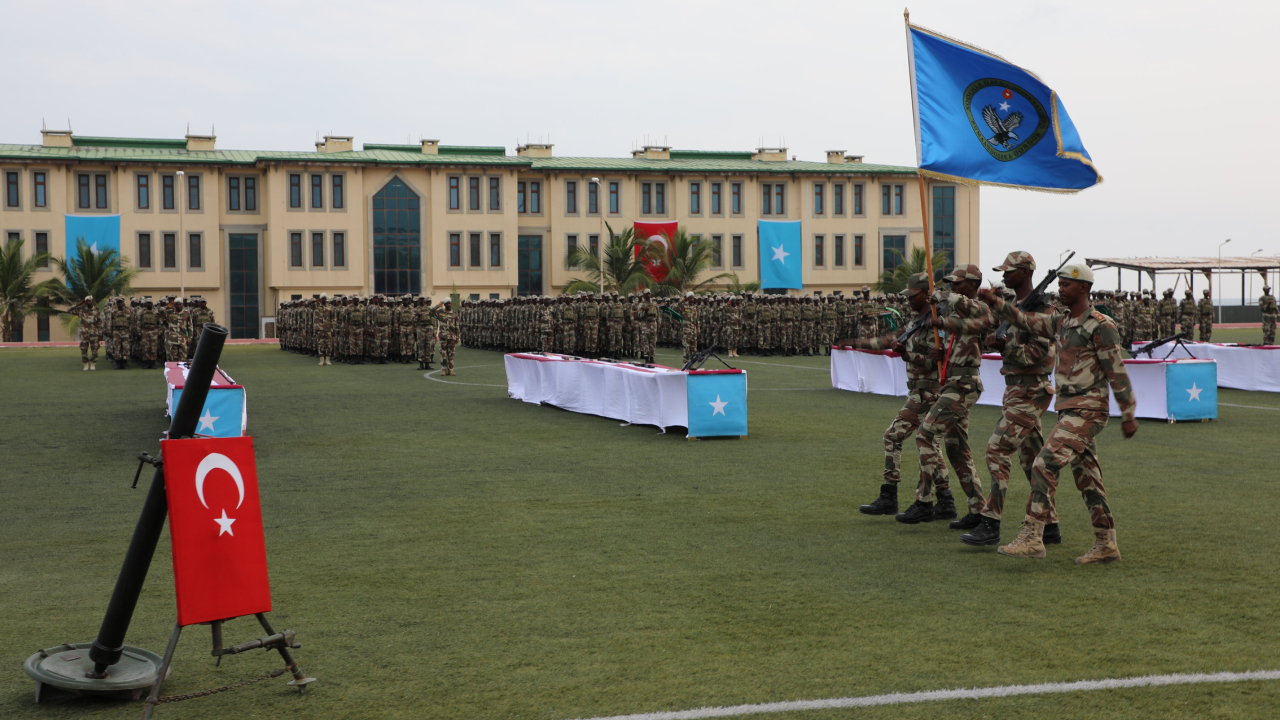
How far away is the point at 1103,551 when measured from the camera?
6.70m

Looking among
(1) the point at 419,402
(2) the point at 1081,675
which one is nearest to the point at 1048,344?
(2) the point at 1081,675

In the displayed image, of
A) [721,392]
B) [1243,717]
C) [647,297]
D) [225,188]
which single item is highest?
[225,188]

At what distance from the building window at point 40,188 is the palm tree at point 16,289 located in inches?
214

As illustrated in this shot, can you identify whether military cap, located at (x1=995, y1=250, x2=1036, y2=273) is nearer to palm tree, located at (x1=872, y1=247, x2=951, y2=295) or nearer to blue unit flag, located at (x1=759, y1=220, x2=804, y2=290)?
palm tree, located at (x1=872, y1=247, x2=951, y2=295)

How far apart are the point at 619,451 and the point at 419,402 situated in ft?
22.6

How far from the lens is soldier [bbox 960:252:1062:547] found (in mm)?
7112

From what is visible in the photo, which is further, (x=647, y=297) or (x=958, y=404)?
(x=647, y=297)

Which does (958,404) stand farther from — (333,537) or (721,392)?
(721,392)

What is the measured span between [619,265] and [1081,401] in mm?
46388

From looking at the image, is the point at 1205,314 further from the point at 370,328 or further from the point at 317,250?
the point at 317,250

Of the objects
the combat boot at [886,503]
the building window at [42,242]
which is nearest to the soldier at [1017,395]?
the combat boot at [886,503]

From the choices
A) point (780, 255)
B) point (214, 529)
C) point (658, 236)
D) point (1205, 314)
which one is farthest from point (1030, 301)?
point (780, 255)

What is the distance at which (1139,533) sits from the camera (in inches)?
299

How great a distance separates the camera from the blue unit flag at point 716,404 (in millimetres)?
13031
